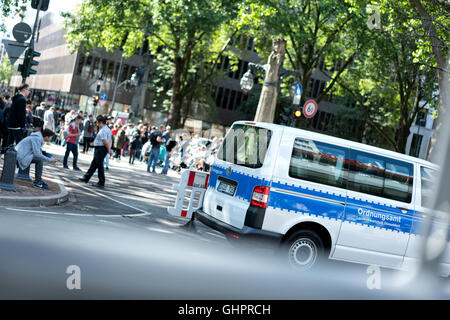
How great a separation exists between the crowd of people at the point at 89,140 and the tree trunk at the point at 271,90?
2.54m

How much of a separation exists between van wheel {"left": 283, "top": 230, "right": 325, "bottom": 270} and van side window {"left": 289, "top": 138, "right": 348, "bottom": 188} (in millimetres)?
743

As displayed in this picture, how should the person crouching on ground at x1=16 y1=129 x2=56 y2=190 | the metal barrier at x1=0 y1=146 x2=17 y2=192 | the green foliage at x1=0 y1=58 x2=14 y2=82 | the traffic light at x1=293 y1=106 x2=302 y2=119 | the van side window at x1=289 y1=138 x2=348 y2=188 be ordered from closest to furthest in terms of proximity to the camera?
the van side window at x1=289 y1=138 x2=348 y2=188, the metal barrier at x1=0 y1=146 x2=17 y2=192, the person crouching on ground at x1=16 y1=129 x2=56 y2=190, the traffic light at x1=293 y1=106 x2=302 y2=119, the green foliage at x1=0 y1=58 x2=14 y2=82

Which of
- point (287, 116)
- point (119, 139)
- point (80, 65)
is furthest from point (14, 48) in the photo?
point (80, 65)

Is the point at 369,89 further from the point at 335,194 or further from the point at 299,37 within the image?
the point at 335,194

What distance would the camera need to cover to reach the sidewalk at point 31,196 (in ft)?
29.5

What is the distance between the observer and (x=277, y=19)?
26.4 m

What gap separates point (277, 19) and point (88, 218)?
19.7m

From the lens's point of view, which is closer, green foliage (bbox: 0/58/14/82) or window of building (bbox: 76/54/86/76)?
window of building (bbox: 76/54/86/76)

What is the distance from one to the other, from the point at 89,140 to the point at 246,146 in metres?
17.2

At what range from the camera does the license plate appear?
784 centimetres

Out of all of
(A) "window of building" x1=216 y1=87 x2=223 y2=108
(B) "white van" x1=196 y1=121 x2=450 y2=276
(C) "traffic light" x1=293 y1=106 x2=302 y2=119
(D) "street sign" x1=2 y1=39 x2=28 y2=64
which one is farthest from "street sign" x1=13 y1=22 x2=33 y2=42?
(A) "window of building" x1=216 y1=87 x2=223 y2=108

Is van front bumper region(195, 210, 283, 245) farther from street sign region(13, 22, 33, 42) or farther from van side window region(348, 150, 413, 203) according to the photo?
street sign region(13, 22, 33, 42)
